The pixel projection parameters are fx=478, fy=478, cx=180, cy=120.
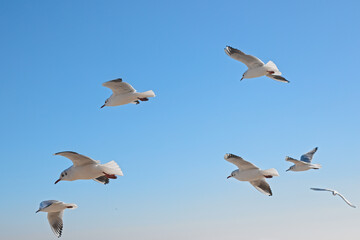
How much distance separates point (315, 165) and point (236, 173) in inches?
142

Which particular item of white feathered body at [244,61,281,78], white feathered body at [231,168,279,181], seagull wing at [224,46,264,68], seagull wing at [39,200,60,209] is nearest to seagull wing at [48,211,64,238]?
seagull wing at [39,200,60,209]

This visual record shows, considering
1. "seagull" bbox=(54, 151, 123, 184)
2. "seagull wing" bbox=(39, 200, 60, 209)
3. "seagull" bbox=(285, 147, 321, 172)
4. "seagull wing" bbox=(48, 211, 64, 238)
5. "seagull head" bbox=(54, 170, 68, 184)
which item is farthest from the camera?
"seagull" bbox=(285, 147, 321, 172)

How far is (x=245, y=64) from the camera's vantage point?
38.0 feet

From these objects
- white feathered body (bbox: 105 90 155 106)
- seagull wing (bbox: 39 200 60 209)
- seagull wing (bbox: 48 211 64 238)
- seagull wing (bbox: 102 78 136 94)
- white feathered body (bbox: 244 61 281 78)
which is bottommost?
seagull wing (bbox: 48 211 64 238)

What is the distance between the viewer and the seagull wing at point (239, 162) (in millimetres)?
9742

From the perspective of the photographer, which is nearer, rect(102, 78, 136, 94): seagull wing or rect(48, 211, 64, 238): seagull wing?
rect(48, 211, 64, 238): seagull wing

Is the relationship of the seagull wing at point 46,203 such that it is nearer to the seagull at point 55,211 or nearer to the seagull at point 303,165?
the seagull at point 55,211

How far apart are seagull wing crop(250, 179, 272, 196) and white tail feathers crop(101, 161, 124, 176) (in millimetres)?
3577

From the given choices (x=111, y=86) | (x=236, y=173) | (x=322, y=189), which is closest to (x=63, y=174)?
(x=111, y=86)

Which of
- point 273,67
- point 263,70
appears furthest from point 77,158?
point 273,67

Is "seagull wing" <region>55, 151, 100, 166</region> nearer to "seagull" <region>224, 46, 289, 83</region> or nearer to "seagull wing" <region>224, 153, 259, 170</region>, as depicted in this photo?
"seagull wing" <region>224, 153, 259, 170</region>

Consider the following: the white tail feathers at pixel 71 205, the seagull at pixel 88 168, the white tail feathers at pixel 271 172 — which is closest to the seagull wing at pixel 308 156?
the white tail feathers at pixel 271 172

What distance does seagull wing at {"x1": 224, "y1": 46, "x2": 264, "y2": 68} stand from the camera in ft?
36.4

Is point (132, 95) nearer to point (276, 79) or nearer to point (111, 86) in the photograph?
point (111, 86)
